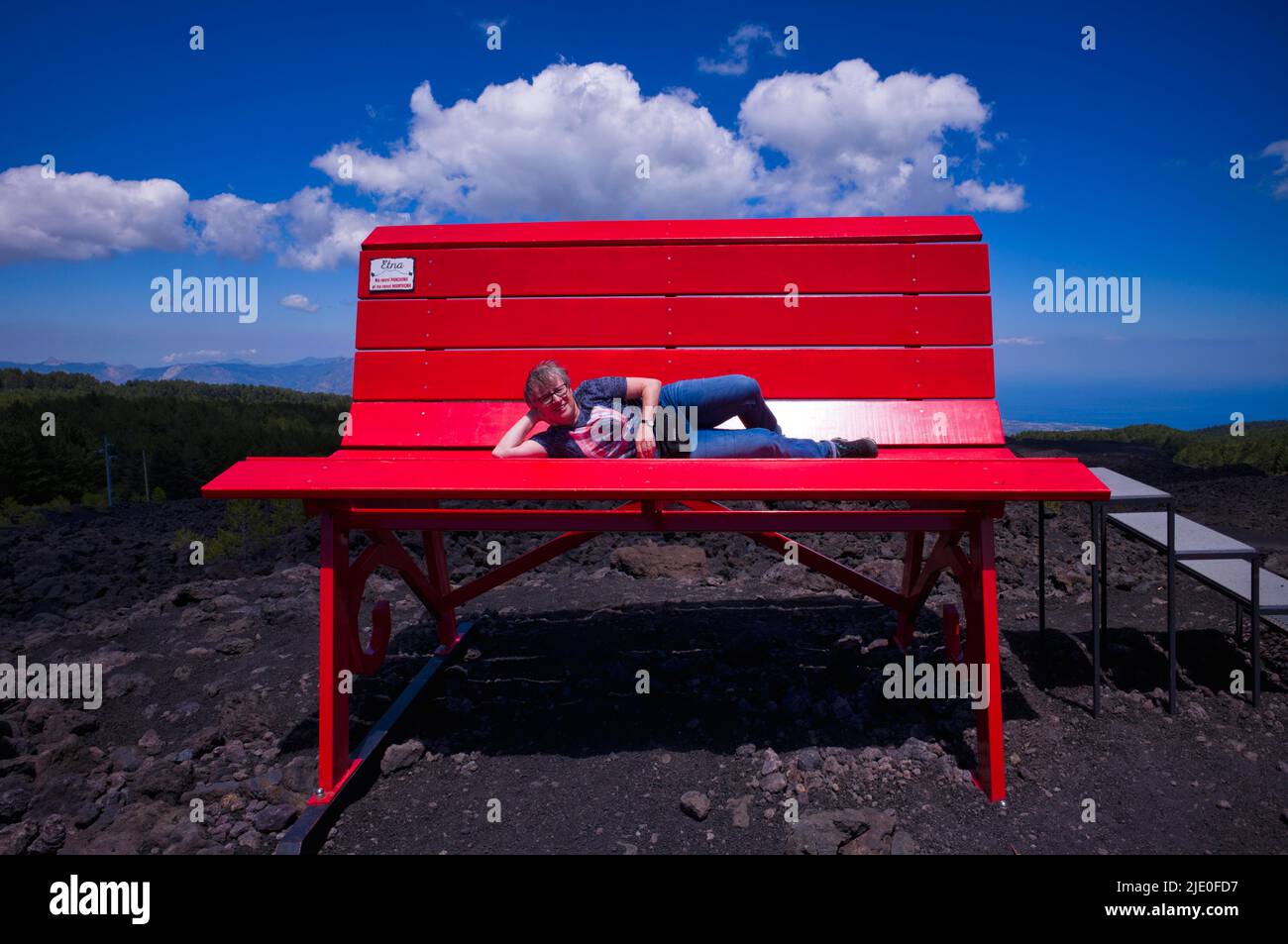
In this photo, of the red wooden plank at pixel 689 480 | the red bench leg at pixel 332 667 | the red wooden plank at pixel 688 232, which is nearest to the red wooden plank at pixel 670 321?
the red wooden plank at pixel 688 232

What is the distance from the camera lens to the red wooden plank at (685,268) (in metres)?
3.60

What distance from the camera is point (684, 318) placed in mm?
3699

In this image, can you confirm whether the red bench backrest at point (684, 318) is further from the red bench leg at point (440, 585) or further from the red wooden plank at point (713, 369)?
the red bench leg at point (440, 585)

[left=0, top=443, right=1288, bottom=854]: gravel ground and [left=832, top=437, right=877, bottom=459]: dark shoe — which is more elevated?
[left=832, top=437, right=877, bottom=459]: dark shoe

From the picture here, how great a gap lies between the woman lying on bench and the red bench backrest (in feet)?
1.32

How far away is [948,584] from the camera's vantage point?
5168 mm

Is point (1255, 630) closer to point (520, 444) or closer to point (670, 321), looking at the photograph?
point (670, 321)

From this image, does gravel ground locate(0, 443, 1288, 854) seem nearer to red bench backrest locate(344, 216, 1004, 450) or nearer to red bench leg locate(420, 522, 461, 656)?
red bench leg locate(420, 522, 461, 656)

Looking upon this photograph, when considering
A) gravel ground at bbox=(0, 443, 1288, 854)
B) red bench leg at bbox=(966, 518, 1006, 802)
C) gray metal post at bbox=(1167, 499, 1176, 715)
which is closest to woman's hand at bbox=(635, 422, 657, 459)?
gravel ground at bbox=(0, 443, 1288, 854)

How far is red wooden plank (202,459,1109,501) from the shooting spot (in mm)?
2410

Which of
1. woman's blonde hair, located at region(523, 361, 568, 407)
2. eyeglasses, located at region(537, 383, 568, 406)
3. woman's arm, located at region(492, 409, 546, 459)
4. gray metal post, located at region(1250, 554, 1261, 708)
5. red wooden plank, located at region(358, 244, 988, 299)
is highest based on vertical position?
red wooden plank, located at region(358, 244, 988, 299)

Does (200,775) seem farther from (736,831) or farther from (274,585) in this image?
(274,585)

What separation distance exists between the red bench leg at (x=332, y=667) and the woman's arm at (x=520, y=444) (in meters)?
0.65

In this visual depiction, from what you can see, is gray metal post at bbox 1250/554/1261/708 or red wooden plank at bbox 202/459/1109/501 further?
gray metal post at bbox 1250/554/1261/708
